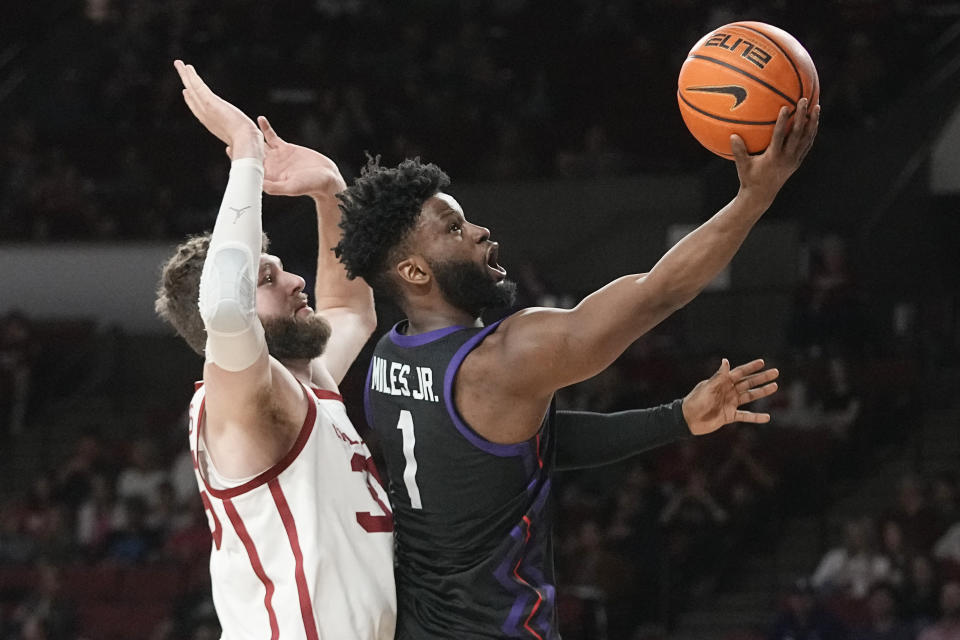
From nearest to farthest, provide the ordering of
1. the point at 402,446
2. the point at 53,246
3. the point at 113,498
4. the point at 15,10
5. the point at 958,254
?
the point at 402,446, the point at 113,498, the point at 958,254, the point at 53,246, the point at 15,10

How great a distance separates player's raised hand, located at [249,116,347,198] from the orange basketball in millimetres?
1331

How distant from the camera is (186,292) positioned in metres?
3.72

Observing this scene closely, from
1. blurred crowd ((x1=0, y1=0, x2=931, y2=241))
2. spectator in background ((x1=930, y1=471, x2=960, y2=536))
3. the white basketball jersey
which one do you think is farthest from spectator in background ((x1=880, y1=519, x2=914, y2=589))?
the white basketball jersey

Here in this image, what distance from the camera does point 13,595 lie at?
1006 centimetres

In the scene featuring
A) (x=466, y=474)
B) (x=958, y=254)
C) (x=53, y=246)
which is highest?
Answer: (x=53, y=246)

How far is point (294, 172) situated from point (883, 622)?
520 cm

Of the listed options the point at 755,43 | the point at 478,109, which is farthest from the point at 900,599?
the point at 478,109

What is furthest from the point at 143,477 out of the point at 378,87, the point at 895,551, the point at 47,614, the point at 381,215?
the point at 381,215

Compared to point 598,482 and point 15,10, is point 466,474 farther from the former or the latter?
point 15,10

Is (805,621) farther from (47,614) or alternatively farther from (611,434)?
(47,614)

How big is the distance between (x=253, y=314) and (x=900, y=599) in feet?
19.5

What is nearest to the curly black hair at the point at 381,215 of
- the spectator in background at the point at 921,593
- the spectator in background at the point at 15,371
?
the spectator in background at the point at 921,593

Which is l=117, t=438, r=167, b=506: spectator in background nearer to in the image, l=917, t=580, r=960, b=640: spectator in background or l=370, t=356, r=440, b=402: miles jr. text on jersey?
l=917, t=580, r=960, b=640: spectator in background

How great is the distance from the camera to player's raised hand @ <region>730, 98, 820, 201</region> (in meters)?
2.96
